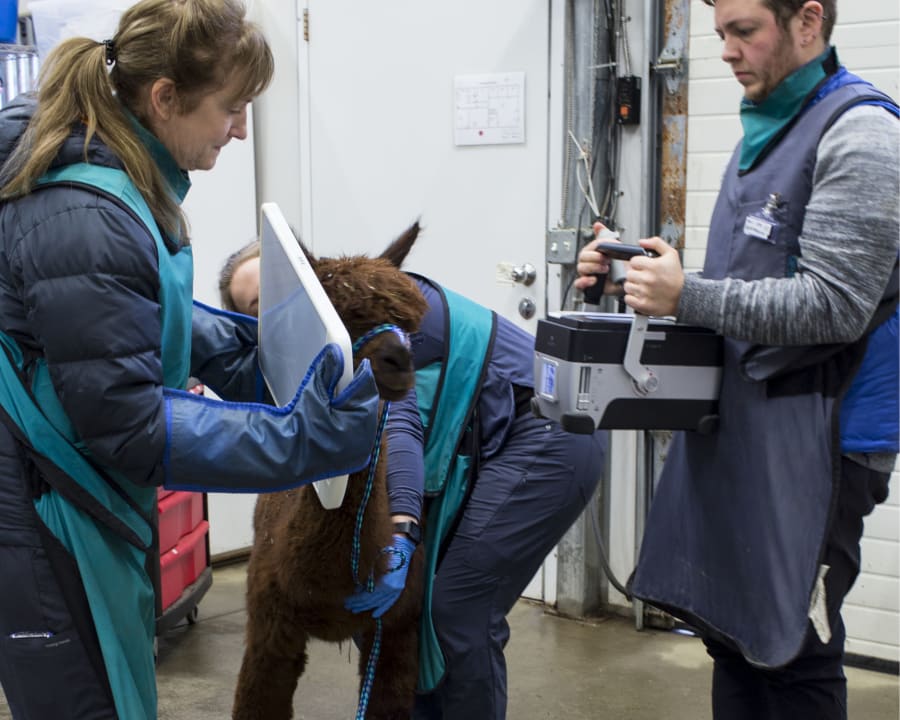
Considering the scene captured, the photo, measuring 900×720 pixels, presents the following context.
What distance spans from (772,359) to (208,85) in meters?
1.04

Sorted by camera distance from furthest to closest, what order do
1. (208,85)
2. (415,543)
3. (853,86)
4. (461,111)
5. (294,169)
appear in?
(294,169)
(461,111)
(415,543)
(853,86)
(208,85)

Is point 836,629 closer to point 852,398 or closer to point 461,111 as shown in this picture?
point 852,398

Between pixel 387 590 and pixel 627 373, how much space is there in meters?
0.65

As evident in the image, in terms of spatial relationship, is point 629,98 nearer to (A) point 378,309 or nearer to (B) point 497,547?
(B) point 497,547

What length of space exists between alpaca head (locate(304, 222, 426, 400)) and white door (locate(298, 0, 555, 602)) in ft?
6.88

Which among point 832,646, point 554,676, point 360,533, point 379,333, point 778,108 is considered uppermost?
point 778,108

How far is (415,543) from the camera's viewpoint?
221 centimetres

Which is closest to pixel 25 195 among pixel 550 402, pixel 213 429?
pixel 213 429

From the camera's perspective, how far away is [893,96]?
335 centimetres

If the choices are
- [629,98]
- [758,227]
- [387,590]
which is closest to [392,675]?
[387,590]

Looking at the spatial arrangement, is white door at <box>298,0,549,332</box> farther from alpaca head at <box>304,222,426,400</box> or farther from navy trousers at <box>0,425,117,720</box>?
navy trousers at <box>0,425,117,720</box>

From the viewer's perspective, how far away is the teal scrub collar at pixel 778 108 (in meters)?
1.79

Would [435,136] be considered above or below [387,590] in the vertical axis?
above

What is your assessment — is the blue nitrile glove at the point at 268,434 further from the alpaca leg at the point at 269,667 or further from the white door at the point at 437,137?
the white door at the point at 437,137
